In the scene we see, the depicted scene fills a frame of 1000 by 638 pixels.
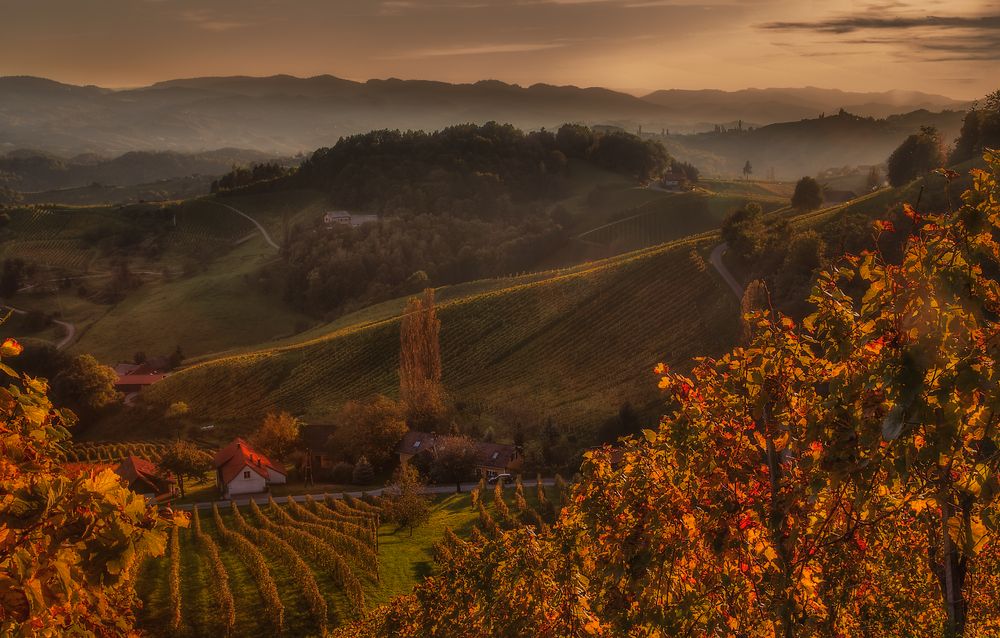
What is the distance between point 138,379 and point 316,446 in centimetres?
3605

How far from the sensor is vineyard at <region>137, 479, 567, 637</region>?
34.2 m

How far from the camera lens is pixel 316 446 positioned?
209ft

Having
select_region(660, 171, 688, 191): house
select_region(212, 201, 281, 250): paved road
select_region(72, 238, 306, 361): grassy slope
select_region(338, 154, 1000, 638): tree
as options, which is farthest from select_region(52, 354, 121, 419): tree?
select_region(660, 171, 688, 191): house

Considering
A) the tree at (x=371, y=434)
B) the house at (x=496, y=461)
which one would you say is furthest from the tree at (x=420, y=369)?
the house at (x=496, y=461)

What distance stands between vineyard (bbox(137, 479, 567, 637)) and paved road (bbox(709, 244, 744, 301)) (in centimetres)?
2985

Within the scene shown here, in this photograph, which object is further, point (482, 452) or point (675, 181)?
point (675, 181)

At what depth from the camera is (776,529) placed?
22.1 feet

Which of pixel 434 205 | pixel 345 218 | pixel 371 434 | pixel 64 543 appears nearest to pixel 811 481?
pixel 64 543

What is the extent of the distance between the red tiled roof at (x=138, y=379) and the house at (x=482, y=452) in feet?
135

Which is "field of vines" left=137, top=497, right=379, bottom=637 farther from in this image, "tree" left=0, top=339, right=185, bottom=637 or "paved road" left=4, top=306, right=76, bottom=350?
"paved road" left=4, top=306, right=76, bottom=350

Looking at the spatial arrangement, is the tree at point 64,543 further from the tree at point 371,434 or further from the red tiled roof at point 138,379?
the red tiled roof at point 138,379

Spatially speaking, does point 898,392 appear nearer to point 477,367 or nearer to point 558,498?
point 558,498

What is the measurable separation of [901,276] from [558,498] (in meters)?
47.3

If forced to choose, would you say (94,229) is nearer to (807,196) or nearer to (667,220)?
(667,220)
